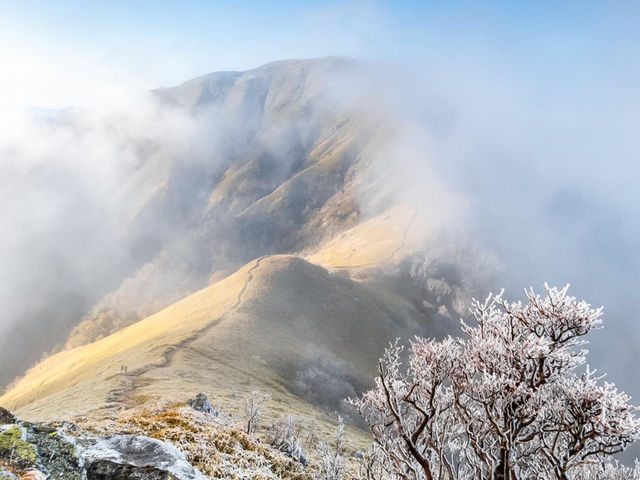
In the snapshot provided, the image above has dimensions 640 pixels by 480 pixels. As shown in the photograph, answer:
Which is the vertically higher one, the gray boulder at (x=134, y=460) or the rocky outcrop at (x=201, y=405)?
the gray boulder at (x=134, y=460)

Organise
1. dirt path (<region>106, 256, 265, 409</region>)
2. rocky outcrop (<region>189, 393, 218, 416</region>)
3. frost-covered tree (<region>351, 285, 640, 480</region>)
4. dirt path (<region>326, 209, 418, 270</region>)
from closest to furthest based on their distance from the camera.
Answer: frost-covered tree (<region>351, 285, 640, 480</region>) → rocky outcrop (<region>189, 393, 218, 416</region>) → dirt path (<region>106, 256, 265, 409</region>) → dirt path (<region>326, 209, 418, 270</region>)

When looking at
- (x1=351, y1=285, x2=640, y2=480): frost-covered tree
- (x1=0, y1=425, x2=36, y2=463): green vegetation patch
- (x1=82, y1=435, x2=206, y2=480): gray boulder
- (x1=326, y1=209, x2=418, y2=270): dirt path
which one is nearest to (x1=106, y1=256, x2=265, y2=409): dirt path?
(x1=82, y1=435, x2=206, y2=480): gray boulder

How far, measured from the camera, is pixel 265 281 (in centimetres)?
8894

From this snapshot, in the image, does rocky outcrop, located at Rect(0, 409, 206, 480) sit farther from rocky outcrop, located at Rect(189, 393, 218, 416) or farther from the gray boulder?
rocky outcrop, located at Rect(189, 393, 218, 416)

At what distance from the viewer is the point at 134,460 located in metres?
7.81

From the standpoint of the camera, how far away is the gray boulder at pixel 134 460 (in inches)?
286

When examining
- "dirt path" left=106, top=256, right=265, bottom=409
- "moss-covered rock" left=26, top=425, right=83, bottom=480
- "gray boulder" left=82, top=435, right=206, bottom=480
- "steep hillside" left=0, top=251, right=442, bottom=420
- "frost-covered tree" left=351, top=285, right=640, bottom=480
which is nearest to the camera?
"moss-covered rock" left=26, top=425, right=83, bottom=480

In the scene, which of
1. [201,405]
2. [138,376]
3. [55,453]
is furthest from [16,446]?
[138,376]

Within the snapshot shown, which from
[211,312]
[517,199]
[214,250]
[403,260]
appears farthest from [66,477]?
[517,199]

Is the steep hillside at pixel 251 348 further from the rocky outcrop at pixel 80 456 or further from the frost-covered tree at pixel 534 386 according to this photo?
the frost-covered tree at pixel 534 386

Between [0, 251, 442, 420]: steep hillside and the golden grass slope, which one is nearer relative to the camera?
[0, 251, 442, 420]: steep hillside

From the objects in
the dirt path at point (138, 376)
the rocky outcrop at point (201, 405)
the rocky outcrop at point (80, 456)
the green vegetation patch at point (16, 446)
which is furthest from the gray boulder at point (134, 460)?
the dirt path at point (138, 376)

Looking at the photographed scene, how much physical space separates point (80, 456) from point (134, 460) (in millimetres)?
1286

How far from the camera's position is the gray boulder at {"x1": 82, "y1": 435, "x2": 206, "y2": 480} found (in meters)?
7.27
